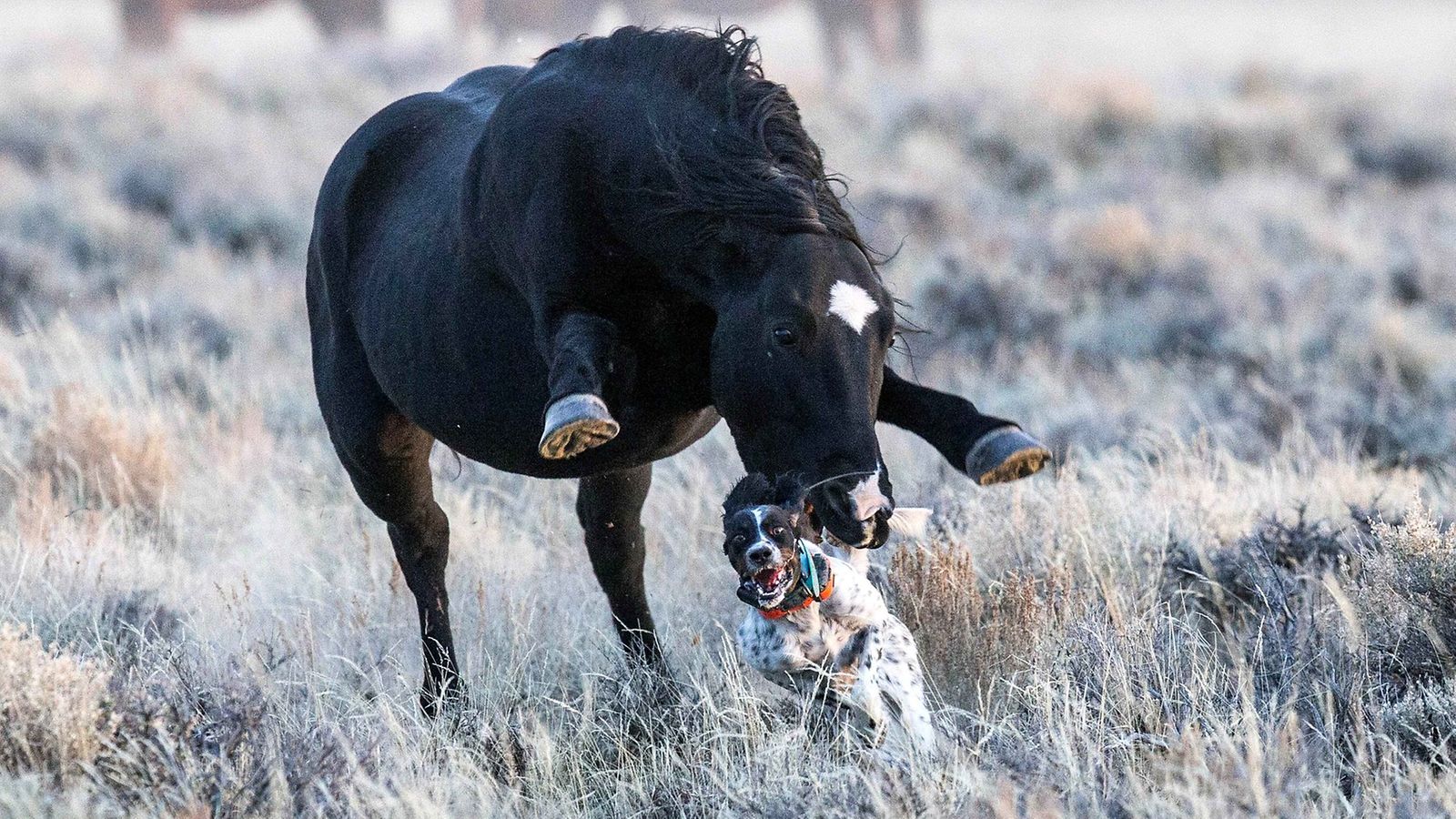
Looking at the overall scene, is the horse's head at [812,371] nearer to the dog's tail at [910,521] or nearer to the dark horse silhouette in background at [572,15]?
the dog's tail at [910,521]

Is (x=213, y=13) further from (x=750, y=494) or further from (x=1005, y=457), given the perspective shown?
(x=1005, y=457)

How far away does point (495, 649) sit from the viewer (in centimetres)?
500

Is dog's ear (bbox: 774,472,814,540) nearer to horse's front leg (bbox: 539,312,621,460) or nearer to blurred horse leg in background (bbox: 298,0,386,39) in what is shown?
horse's front leg (bbox: 539,312,621,460)

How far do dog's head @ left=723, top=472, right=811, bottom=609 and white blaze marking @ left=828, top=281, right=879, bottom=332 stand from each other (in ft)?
1.14

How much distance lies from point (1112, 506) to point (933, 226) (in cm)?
898

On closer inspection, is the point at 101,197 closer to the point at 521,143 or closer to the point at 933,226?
the point at 933,226

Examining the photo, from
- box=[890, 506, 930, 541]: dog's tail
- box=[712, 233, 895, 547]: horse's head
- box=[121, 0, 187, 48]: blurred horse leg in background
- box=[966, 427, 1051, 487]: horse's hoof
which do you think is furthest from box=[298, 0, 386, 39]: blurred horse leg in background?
box=[966, 427, 1051, 487]: horse's hoof

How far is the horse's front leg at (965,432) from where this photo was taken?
131 inches

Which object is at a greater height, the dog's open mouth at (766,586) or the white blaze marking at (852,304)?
the white blaze marking at (852,304)

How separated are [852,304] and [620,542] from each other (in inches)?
75.4

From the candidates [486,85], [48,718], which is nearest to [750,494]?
[48,718]

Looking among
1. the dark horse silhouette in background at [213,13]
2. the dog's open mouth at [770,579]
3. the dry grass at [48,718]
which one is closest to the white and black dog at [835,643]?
the dog's open mouth at [770,579]

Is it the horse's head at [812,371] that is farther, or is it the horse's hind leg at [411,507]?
the horse's hind leg at [411,507]

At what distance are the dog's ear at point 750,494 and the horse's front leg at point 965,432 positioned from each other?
1.13 feet
